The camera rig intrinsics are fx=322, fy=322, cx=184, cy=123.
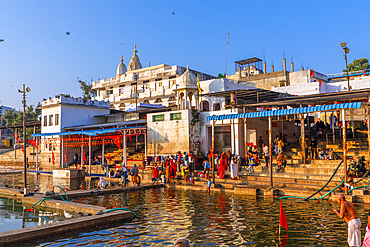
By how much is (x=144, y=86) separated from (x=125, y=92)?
3065mm

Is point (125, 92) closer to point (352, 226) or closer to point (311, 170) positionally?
point (311, 170)

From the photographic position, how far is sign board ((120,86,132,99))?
158 ft

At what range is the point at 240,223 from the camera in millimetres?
10258

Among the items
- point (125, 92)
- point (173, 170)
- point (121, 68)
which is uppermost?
point (121, 68)

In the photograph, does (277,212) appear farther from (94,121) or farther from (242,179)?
(94,121)

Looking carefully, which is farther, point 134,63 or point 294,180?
point 134,63

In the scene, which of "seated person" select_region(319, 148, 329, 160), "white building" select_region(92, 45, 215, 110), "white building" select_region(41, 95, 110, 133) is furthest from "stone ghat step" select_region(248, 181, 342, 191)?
"white building" select_region(92, 45, 215, 110)

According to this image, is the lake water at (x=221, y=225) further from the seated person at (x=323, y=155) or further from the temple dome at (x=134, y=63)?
the temple dome at (x=134, y=63)

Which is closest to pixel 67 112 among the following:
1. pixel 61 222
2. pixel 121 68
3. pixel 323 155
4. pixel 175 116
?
pixel 175 116

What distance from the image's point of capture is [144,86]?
49312mm

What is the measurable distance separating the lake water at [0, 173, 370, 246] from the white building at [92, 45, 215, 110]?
28.8 metres

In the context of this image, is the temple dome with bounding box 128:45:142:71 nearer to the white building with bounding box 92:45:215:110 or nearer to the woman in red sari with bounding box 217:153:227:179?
the white building with bounding box 92:45:215:110

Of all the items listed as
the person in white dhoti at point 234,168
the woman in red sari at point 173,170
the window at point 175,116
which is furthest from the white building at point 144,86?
the person in white dhoti at point 234,168

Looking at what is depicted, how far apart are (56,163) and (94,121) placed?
6.43 m
